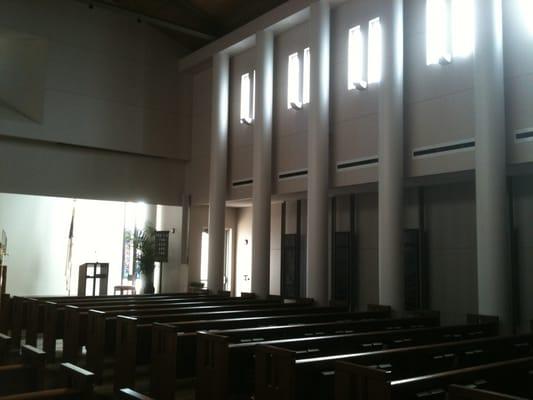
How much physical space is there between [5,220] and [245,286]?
5160mm

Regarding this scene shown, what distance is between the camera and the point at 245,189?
9.88 meters

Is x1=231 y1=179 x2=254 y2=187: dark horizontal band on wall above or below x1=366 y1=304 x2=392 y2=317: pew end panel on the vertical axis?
above

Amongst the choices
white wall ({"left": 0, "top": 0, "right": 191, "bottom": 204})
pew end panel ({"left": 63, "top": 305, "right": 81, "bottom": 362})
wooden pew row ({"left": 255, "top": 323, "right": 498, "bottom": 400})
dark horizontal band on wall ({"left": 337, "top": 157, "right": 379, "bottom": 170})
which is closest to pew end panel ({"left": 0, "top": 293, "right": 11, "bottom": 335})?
pew end panel ({"left": 63, "top": 305, "right": 81, "bottom": 362})

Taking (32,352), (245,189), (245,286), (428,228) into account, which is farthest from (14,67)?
(32,352)

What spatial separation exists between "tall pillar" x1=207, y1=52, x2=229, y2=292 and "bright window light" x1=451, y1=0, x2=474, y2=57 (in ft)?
15.3

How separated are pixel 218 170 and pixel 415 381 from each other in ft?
25.1

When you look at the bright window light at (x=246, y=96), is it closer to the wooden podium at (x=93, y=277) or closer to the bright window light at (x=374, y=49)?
the bright window light at (x=374, y=49)

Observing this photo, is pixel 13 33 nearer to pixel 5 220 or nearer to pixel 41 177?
pixel 41 177

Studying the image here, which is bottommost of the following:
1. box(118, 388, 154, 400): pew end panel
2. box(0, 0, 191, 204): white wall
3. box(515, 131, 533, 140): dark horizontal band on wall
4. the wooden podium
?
box(118, 388, 154, 400): pew end panel

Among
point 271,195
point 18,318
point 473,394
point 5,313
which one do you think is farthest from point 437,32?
point 5,313

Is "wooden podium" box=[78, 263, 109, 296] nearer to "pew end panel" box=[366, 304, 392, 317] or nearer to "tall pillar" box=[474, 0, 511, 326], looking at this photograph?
"pew end panel" box=[366, 304, 392, 317]

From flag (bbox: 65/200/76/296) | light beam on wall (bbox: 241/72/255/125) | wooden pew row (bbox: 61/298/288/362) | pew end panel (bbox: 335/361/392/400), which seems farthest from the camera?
flag (bbox: 65/200/76/296)

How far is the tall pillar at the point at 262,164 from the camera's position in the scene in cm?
880

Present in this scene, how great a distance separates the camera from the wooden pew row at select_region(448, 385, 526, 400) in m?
2.23
